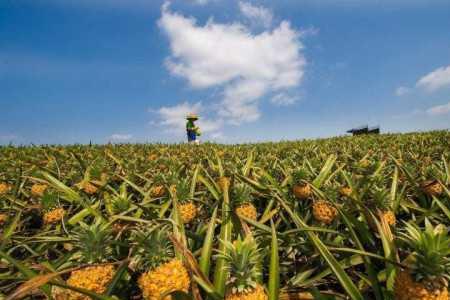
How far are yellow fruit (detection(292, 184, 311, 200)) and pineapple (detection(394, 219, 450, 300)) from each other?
132 cm

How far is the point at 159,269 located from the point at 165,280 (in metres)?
0.06

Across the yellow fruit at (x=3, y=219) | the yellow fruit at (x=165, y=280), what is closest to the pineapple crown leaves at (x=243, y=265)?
the yellow fruit at (x=165, y=280)

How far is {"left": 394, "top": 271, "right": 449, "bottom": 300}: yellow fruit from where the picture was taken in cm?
114

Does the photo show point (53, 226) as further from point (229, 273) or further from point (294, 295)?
point (294, 295)

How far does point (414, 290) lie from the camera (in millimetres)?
1156

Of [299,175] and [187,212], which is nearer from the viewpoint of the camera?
[187,212]

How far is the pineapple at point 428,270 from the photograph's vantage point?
3.68 ft

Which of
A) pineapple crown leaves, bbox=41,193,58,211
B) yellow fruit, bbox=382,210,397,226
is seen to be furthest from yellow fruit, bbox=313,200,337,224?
pineapple crown leaves, bbox=41,193,58,211

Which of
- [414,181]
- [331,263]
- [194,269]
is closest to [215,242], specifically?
[194,269]

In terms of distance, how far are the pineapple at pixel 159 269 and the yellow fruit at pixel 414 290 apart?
34.8 inches

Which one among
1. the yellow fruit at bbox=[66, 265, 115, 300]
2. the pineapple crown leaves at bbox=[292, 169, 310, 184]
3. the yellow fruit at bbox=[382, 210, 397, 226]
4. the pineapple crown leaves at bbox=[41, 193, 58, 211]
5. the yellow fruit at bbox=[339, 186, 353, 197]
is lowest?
the yellow fruit at bbox=[66, 265, 115, 300]

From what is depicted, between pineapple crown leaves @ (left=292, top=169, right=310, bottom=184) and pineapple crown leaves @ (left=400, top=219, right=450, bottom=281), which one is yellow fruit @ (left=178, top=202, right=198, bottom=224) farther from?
pineapple crown leaves @ (left=400, top=219, right=450, bottom=281)

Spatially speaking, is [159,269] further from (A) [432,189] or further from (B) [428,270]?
(A) [432,189]

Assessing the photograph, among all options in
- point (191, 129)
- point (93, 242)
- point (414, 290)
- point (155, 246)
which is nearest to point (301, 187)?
point (414, 290)
